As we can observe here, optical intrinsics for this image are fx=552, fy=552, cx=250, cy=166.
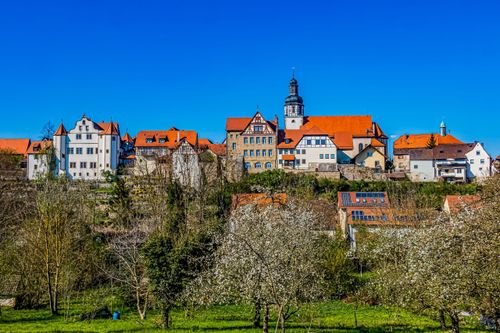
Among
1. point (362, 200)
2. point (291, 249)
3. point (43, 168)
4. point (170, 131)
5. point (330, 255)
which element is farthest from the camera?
point (170, 131)

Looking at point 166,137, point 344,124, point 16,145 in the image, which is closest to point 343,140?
point 344,124

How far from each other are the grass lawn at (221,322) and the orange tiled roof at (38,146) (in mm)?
62212

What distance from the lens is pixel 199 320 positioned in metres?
24.7

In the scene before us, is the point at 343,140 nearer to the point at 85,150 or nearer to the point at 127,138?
the point at 127,138

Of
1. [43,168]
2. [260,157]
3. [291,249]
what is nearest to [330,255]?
[291,249]

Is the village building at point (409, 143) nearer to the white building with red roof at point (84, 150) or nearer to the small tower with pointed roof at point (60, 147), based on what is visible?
the white building with red roof at point (84, 150)

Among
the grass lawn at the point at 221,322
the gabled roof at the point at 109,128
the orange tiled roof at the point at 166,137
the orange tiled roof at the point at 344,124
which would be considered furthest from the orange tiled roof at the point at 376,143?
the grass lawn at the point at 221,322

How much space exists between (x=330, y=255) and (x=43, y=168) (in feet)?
204

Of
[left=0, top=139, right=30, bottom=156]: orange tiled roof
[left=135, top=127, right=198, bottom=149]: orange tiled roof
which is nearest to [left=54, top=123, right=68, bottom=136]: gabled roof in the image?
[left=0, top=139, right=30, bottom=156]: orange tiled roof

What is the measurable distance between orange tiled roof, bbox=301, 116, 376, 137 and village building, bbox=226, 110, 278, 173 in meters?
9.57

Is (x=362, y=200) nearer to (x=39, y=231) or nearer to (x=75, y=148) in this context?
(x=39, y=231)

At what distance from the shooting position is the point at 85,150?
85625mm

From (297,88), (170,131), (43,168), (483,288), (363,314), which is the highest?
(297,88)

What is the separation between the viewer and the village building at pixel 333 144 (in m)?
83.8
